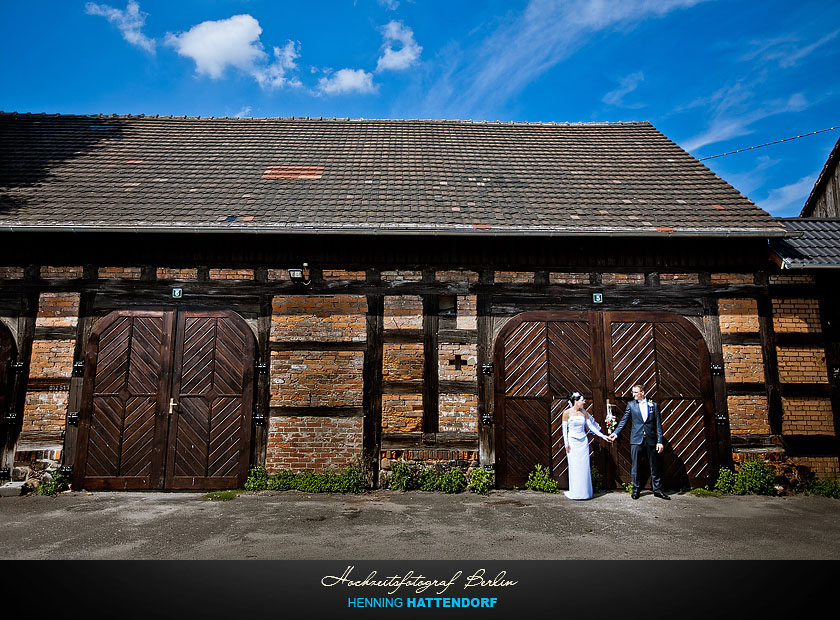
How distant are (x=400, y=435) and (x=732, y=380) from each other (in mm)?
4815

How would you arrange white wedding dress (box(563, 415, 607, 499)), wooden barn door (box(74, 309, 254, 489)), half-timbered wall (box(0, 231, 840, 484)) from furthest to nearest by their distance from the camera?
half-timbered wall (box(0, 231, 840, 484))
wooden barn door (box(74, 309, 254, 489))
white wedding dress (box(563, 415, 607, 499))

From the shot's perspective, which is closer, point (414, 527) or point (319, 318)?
point (414, 527)

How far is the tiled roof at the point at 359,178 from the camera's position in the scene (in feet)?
22.0

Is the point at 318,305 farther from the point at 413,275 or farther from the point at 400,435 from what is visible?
the point at 400,435

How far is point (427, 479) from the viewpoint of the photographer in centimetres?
634

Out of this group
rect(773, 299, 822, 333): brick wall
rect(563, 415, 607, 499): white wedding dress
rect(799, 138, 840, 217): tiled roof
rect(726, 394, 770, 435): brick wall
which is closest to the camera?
rect(563, 415, 607, 499): white wedding dress

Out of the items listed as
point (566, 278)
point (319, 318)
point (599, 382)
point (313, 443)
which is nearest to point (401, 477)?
point (313, 443)

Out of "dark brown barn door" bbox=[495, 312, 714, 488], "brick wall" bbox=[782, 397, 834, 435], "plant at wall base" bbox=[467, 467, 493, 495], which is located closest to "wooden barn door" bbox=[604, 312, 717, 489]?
"dark brown barn door" bbox=[495, 312, 714, 488]

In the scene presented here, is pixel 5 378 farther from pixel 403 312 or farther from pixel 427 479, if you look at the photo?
pixel 427 479

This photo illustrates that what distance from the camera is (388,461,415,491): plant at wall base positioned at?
630cm

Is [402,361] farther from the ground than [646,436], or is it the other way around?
[402,361]

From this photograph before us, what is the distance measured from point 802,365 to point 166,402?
9.04 m

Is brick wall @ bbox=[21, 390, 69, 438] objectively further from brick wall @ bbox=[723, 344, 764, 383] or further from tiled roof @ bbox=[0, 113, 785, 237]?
brick wall @ bbox=[723, 344, 764, 383]

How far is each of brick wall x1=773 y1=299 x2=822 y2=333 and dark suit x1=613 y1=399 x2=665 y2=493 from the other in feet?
7.94
